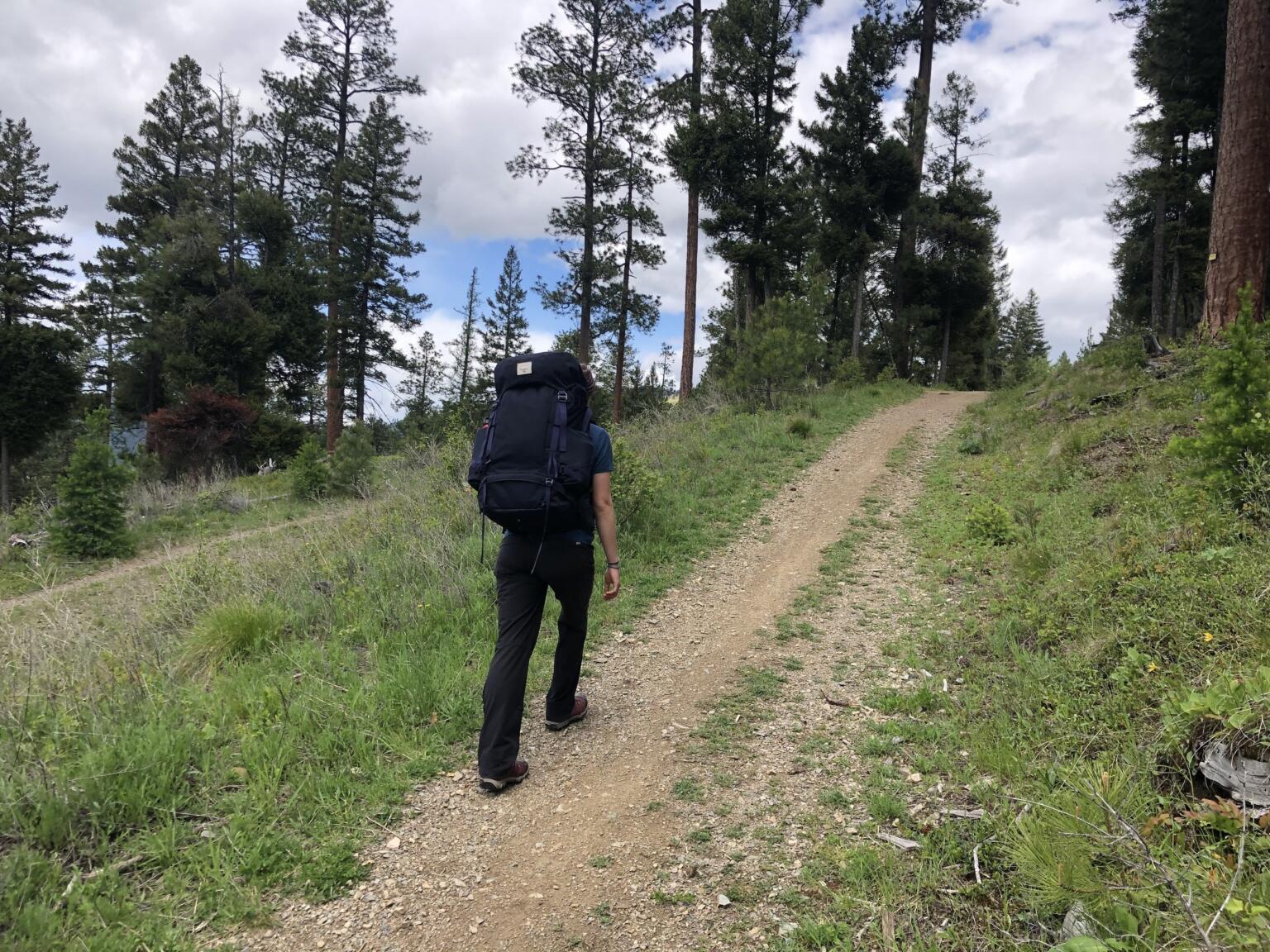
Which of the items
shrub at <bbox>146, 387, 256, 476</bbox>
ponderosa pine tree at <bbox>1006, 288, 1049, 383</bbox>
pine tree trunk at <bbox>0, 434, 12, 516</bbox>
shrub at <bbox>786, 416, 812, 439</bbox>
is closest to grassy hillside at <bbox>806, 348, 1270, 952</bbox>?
shrub at <bbox>786, 416, 812, 439</bbox>

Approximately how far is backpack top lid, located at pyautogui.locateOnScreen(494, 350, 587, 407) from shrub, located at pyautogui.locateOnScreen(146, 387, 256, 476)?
21.7 meters

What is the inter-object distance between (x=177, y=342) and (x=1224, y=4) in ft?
111

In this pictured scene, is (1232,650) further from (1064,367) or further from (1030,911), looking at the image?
(1064,367)

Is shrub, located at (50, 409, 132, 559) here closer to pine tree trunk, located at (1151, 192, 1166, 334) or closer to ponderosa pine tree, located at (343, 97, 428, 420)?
ponderosa pine tree, located at (343, 97, 428, 420)

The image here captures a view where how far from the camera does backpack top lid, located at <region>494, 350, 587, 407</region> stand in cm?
327

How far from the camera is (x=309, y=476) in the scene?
52.0ft

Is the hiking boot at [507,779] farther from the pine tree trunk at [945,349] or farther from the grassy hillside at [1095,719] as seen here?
the pine tree trunk at [945,349]

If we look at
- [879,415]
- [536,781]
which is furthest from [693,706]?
[879,415]

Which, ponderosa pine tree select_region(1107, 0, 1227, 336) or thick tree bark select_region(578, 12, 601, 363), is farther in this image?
thick tree bark select_region(578, 12, 601, 363)

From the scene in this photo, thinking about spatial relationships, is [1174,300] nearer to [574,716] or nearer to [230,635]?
[574,716]

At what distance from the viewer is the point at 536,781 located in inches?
133

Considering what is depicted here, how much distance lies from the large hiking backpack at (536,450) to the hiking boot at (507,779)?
4.09 ft

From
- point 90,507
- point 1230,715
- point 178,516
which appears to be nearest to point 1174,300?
point 1230,715

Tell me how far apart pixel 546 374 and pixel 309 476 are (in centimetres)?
1478
